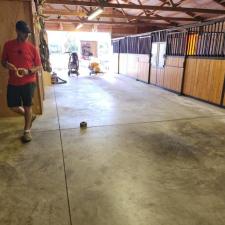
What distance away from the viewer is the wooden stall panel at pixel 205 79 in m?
5.24

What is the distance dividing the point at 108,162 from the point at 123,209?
0.79m

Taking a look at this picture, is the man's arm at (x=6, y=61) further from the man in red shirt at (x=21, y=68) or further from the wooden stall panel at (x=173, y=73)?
the wooden stall panel at (x=173, y=73)

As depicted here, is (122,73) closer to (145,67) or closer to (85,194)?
(145,67)

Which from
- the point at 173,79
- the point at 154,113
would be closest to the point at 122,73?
the point at 173,79

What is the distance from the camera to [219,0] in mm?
8430

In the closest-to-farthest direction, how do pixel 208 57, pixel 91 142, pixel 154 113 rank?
pixel 91 142, pixel 154 113, pixel 208 57

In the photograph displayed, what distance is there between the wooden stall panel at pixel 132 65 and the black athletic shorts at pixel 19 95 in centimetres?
751

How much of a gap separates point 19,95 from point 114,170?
1.63 metres

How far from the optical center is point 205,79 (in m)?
5.69

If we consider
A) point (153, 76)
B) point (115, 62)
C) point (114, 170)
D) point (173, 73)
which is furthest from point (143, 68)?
point (114, 170)

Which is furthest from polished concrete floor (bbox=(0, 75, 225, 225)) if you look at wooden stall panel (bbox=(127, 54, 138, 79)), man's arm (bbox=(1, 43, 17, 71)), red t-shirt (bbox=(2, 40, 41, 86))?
wooden stall panel (bbox=(127, 54, 138, 79))

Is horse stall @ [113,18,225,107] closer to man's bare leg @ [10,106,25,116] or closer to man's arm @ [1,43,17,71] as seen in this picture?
man's bare leg @ [10,106,25,116]

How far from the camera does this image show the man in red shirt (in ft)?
9.16

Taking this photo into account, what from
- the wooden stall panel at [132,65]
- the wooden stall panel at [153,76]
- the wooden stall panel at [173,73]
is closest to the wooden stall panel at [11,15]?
the wooden stall panel at [173,73]
